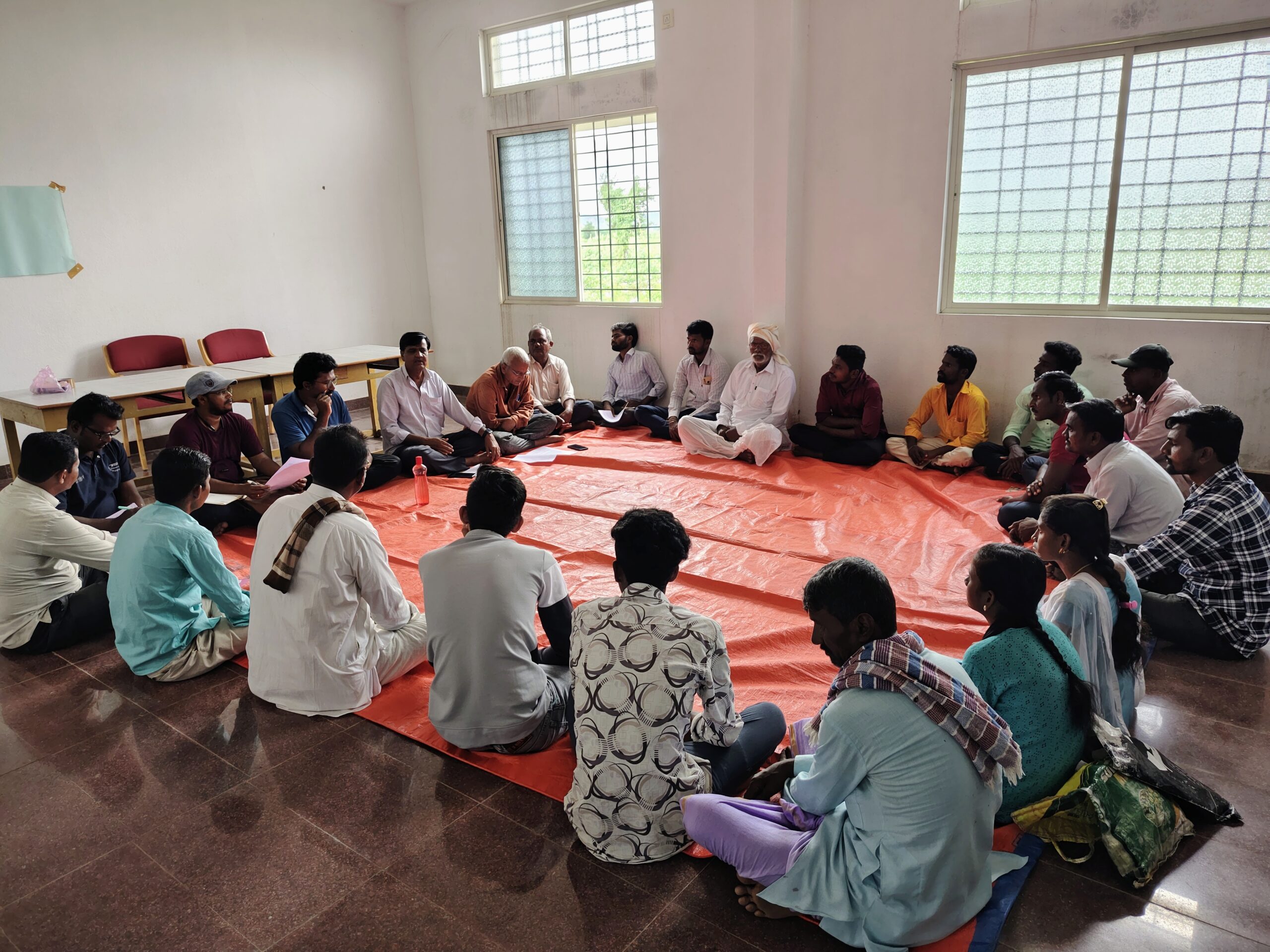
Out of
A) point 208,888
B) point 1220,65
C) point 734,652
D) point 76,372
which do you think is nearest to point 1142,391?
point 1220,65

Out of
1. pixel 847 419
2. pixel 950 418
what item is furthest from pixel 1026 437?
pixel 847 419

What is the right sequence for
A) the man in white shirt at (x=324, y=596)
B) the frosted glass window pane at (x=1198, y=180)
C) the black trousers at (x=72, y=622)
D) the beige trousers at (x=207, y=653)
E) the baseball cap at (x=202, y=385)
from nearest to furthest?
the man in white shirt at (x=324, y=596)
the beige trousers at (x=207, y=653)
the black trousers at (x=72, y=622)
the baseball cap at (x=202, y=385)
the frosted glass window pane at (x=1198, y=180)

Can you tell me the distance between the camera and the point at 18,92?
225 inches

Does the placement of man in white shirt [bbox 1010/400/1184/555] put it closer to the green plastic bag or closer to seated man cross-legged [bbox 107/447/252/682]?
the green plastic bag

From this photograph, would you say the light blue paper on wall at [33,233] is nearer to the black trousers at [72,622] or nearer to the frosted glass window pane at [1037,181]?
the black trousers at [72,622]

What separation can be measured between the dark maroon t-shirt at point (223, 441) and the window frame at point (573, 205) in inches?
137

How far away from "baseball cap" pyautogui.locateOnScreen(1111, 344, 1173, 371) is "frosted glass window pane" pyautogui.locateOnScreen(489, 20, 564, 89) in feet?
17.2

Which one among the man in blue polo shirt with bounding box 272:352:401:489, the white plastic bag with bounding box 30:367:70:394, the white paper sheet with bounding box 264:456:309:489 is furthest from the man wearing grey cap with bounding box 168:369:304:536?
the white plastic bag with bounding box 30:367:70:394

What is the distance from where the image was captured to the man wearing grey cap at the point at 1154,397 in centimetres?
425

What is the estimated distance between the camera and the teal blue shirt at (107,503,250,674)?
2.84m

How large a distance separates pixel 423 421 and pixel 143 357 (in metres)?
2.58

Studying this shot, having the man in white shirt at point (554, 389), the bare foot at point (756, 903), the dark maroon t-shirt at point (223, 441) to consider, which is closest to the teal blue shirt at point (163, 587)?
the dark maroon t-shirt at point (223, 441)

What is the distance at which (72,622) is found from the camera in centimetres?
336

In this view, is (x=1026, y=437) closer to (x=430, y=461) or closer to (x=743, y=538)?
(x=743, y=538)
